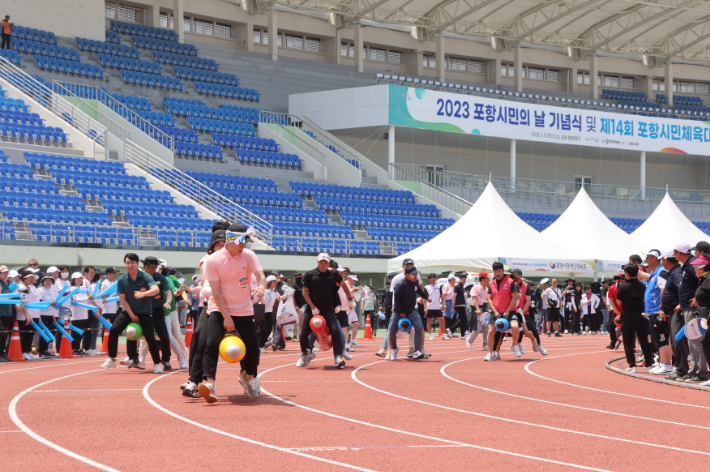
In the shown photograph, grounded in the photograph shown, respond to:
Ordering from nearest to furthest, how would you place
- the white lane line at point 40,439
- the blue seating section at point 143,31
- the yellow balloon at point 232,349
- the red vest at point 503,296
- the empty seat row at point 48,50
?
the white lane line at point 40,439 < the yellow balloon at point 232,349 < the red vest at point 503,296 < the empty seat row at point 48,50 < the blue seating section at point 143,31

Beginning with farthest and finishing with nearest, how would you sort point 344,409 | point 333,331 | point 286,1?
1. point 286,1
2. point 333,331
3. point 344,409

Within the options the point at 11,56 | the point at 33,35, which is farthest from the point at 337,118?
the point at 11,56

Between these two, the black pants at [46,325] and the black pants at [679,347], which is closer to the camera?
the black pants at [679,347]

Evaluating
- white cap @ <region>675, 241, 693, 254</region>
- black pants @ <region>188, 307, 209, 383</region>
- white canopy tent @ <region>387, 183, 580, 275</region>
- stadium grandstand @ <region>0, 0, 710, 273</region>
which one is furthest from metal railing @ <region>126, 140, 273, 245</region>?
black pants @ <region>188, 307, 209, 383</region>

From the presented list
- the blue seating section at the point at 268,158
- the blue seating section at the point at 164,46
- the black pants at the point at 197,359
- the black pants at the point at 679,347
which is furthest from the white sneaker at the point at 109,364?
the blue seating section at the point at 164,46

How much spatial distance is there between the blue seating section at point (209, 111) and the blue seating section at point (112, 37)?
4.78m

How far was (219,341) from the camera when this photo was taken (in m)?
10.7

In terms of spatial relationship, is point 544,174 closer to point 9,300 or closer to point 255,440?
point 9,300

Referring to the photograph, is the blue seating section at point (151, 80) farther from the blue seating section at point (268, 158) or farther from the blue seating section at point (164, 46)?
the blue seating section at point (268, 158)

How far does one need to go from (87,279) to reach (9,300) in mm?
3145

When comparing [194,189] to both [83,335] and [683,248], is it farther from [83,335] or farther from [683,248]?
[683,248]

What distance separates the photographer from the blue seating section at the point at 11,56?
136 feet

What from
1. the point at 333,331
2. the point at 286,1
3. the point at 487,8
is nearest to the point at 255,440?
the point at 333,331

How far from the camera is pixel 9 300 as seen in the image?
1716cm
